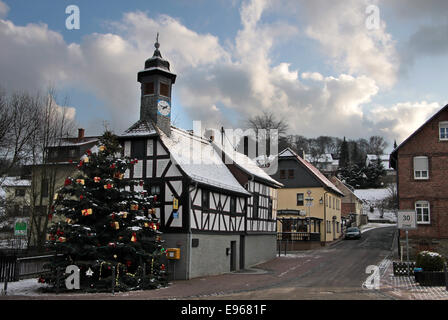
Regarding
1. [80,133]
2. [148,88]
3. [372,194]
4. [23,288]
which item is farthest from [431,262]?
[372,194]

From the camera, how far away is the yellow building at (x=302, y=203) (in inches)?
1695

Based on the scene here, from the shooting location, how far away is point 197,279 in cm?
2258

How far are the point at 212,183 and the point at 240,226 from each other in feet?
17.2

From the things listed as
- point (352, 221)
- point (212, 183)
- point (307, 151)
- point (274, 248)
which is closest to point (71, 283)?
point (212, 183)

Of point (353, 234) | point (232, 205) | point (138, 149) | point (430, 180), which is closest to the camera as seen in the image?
point (138, 149)

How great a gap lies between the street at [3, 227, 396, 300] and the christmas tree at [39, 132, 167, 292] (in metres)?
1.05

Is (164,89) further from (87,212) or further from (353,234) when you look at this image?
(353,234)

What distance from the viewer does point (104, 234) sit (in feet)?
62.1

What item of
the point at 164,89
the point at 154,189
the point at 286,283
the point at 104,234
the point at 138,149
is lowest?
the point at 286,283

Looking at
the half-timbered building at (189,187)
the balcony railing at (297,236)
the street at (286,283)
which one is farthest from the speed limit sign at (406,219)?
the balcony railing at (297,236)

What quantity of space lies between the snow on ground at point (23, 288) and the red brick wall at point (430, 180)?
2360cm

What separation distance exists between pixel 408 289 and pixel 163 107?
1567cm

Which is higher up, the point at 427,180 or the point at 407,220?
the point at 427,180

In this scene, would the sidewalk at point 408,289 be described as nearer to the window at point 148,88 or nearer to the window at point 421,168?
the window at point 421,168
